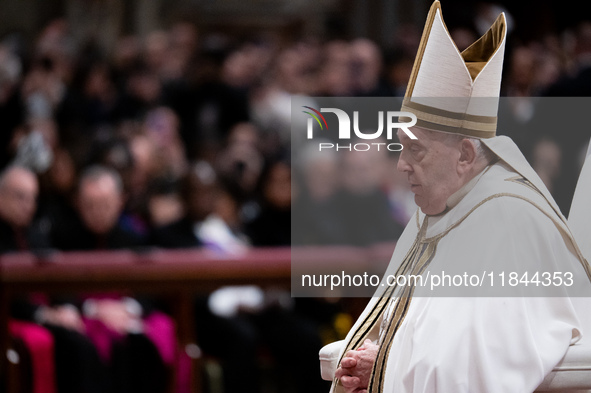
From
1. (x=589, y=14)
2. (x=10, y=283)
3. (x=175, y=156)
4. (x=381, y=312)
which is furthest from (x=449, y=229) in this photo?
(x=589, y=14)

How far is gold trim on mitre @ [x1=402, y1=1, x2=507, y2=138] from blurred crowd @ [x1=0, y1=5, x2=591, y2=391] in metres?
1.17

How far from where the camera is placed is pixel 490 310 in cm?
204

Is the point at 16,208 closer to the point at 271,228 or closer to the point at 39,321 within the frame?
the point at 39,321

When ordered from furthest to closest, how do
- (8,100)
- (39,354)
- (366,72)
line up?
(366,72), (8,100), (39,354)

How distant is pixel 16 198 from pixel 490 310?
13.2 feet

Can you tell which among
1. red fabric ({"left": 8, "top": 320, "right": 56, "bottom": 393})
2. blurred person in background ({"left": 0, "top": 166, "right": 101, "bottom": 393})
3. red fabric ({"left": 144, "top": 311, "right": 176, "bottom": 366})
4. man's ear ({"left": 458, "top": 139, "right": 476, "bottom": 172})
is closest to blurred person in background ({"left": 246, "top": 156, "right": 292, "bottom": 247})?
red fabric ({"left": 144, "top": 311, "right": 176, "bottom": 366})

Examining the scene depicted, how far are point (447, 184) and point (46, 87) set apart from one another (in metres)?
5.76

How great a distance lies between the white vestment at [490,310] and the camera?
2008mm

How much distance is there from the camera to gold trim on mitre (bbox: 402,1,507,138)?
84.5 inches

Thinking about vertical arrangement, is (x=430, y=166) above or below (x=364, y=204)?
above

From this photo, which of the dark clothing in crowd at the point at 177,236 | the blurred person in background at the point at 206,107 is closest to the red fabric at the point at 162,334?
the dark clothing in crowd at the point at 177,236

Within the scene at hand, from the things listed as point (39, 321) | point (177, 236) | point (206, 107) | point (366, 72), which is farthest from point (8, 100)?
point (366, 72)

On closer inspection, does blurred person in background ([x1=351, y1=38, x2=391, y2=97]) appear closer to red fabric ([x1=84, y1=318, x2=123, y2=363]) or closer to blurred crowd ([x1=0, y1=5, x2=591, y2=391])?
blurred crowd ([x1=0, y1=5, x2=591, y2=391])

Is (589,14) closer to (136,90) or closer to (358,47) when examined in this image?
(358,47)
